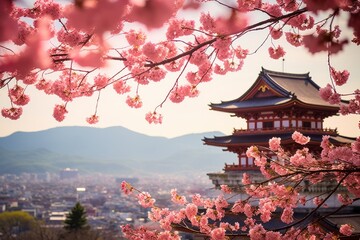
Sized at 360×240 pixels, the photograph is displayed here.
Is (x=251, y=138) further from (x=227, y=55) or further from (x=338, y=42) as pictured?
(x=338, y=42)

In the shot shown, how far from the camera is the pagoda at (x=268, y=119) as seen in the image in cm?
2117

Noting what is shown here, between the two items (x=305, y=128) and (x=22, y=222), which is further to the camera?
(x=22, y=222)

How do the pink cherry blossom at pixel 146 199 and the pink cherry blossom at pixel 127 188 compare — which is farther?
the pink cherry blossom at pixel 146 199

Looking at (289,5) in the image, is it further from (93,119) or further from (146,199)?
(146,199)

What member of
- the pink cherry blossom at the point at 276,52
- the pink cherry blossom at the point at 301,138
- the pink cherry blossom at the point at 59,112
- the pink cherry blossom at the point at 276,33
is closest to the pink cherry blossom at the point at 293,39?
the pink cherry blossom at the point at 276,33

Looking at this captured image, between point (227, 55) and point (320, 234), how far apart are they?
2975 millimetres

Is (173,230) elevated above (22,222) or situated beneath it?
elevated above

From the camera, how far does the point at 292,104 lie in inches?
809

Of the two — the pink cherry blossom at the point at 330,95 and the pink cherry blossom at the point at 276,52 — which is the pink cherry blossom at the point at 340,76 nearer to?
the pink cherry blossom at the point at 330,95

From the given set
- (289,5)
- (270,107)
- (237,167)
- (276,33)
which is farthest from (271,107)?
(289,5)

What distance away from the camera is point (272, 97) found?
22047 mm

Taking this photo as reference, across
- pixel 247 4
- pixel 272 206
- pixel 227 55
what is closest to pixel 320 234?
pixel 272 206

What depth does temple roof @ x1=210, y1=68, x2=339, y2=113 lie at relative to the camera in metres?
21.0

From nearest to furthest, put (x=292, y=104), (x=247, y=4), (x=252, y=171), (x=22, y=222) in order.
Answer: (x=247, y=4), (x=292, y=104), (x=252, y=171), (x=22, y=222)
